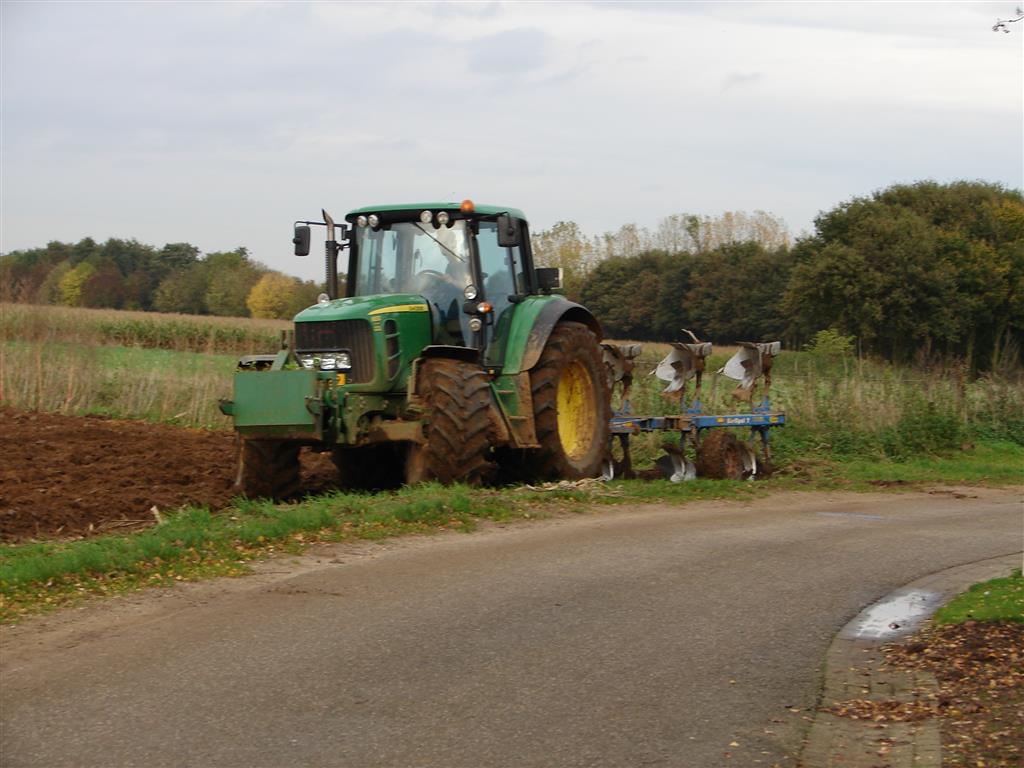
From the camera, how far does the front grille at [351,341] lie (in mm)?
13766

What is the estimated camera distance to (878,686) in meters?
7.12

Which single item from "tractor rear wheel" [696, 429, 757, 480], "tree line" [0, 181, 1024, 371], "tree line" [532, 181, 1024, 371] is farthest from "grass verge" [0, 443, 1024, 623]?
"tree line" [532, 181, 1024, 371]

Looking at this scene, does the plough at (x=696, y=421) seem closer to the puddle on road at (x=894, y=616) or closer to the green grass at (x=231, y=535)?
the green grass at (x=231, y=535)

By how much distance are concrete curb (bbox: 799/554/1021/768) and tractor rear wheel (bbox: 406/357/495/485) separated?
16.1 feet

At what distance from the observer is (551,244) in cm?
6481

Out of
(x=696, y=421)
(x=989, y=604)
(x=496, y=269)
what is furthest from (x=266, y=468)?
(x=989, y=604)

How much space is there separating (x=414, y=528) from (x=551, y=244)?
53.9 meters

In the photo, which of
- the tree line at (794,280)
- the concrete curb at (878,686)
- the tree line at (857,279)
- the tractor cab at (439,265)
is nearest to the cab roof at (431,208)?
the tractor cab at (439,265)

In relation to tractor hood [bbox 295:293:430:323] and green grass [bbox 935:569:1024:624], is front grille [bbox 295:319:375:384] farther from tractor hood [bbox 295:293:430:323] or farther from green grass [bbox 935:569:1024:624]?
green grass [bbox 935:569:1024:624]

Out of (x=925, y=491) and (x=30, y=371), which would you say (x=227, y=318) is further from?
(x=925, y=491)

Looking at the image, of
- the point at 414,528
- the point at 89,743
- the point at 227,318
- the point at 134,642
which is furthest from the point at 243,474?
the point at 227,318

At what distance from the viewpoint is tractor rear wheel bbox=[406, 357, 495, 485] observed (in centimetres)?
1338

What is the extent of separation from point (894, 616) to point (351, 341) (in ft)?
22.4

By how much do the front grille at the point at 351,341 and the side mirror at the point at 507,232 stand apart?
1714 millimetres
